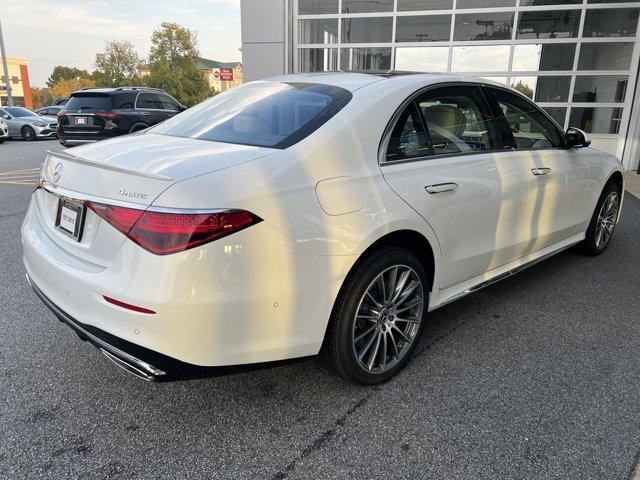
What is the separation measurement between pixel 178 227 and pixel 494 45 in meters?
10.7

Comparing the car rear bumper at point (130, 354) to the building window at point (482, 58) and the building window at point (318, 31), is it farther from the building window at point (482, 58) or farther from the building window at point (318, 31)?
the building window at point (318, 31)

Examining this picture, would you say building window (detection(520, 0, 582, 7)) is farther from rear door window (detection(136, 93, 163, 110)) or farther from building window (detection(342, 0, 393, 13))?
rear door window (detection(136, 93, 163, 110))

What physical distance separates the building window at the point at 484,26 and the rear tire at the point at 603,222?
6.97 meters

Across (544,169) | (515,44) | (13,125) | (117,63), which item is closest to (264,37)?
(515,44)

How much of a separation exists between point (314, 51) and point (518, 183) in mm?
9487

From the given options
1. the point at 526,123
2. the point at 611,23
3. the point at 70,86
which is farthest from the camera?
the point at 70,86

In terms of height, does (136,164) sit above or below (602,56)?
below

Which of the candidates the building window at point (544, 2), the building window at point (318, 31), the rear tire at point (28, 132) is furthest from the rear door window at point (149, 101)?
the rear tire at point (28, 132)

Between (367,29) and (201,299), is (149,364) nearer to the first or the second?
(201,299)

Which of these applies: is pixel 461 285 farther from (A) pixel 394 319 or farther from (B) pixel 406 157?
(B) pixel 406 157

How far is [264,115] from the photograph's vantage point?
9.17 ft

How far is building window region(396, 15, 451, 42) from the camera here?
11.0 m

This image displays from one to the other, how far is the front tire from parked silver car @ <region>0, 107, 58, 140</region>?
20492 millimetres

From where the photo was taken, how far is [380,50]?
453 inches
